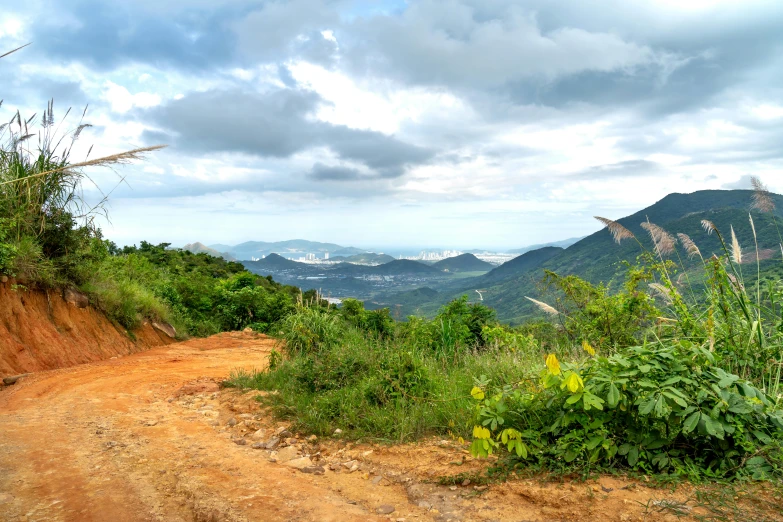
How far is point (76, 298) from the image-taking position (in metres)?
10.2

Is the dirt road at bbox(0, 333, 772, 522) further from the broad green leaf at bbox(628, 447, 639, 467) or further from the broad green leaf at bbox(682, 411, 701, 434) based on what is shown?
the broad green leaf at bbox(682, 411, 701, 434)

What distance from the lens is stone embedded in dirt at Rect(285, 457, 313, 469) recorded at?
442 cm

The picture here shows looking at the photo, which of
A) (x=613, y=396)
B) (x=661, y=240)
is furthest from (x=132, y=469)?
(x=661, y=240)

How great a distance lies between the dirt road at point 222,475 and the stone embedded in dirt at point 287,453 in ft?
0.03

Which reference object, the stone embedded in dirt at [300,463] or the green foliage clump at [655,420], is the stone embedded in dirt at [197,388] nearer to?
the stone embedded in dirt at [300,463]

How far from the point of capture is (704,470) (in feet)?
11.6

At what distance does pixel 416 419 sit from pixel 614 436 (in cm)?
192

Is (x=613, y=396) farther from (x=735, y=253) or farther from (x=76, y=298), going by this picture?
(x=76, y=298)

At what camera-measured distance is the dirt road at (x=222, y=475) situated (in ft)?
11.2

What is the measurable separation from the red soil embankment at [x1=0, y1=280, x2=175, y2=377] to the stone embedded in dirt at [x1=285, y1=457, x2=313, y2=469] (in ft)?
20.4

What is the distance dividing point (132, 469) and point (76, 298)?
24.9 ft

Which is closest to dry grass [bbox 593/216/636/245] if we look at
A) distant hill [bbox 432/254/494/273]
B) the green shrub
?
the green shrub

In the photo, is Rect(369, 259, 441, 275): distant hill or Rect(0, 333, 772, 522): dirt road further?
Rect(369, 259, 441, 275): distant hill

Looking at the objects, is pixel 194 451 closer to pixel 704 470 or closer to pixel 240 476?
pixel 240 476
